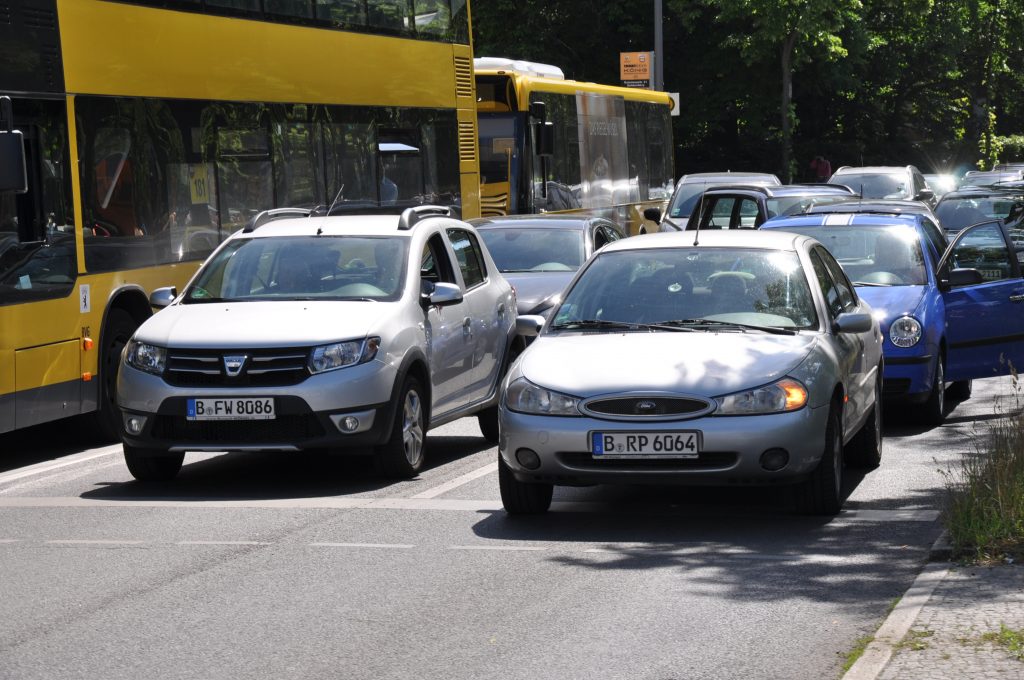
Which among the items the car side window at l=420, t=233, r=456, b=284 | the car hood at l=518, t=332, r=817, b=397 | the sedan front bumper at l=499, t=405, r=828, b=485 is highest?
the car side window at l=420, t=233, r=456, b=284

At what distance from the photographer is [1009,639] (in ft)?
19.7

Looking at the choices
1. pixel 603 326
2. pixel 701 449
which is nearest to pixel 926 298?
pixel 603 326

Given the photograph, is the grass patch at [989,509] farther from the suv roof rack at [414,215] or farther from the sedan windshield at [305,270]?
the suv roof rack at [414,215]

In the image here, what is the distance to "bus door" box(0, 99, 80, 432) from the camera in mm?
11977

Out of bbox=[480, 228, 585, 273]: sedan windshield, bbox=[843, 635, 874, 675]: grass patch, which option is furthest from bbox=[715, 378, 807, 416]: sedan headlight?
bbox=[480, 228, 585, 273]: sedan windshield

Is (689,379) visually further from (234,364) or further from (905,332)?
(905,332)

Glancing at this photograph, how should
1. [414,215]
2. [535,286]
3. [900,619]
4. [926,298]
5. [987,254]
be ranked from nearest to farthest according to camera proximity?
1. [900,619]
2. [414,215]
3. [926,298]
4. [987,254]
5. [535,286]

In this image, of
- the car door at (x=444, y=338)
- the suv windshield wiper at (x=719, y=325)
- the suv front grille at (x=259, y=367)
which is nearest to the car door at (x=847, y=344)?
the suv windshield wiper at (x=719, y=325)

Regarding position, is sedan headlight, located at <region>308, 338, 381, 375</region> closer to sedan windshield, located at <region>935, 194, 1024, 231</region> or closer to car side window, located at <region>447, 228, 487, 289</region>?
car side window, located at <region>447, 228, 487, 289</region>

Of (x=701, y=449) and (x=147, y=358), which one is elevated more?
(x=147, y=358)

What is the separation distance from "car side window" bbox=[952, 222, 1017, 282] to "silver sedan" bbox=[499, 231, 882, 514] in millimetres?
5206

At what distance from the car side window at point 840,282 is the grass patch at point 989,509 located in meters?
2.10

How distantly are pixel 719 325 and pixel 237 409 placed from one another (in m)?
2.94

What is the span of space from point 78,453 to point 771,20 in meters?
36.7
